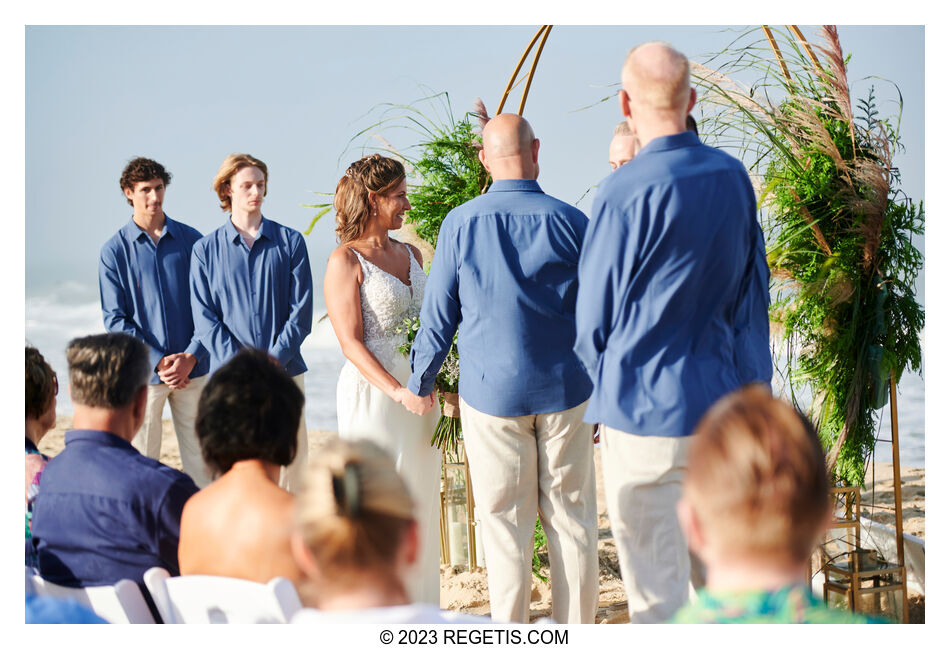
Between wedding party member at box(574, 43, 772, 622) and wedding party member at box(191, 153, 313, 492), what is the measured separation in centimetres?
196

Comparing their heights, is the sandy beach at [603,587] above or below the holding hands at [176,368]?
below

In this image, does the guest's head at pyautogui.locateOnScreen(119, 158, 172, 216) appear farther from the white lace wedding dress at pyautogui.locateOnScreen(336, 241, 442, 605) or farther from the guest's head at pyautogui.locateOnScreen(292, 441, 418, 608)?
the guest's head at pyautogui.locateOnScreen(292, 441, 418, 608)

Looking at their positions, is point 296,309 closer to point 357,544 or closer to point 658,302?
point 658,302

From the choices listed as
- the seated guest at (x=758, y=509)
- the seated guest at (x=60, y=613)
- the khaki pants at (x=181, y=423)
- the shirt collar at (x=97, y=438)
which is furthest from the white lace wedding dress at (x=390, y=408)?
the seated guest at (x=758, y=509)

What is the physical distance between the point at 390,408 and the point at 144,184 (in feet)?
5.82

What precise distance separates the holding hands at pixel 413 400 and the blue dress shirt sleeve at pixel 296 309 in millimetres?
745

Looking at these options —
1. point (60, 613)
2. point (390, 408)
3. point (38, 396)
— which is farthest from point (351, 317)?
point (60, 613)

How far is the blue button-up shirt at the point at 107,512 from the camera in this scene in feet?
8.20

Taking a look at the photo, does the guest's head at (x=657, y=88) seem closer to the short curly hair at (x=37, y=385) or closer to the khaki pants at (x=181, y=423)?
the short curly hair at (x=37, y=385)

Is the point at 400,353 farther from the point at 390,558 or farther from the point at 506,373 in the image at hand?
the point at 390,558

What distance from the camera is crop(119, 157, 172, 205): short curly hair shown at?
4.36 m

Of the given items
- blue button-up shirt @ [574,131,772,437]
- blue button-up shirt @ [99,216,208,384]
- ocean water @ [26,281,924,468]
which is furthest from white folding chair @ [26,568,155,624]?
ocean water @ [26,281,924,468]

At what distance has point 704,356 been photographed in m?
2.68
